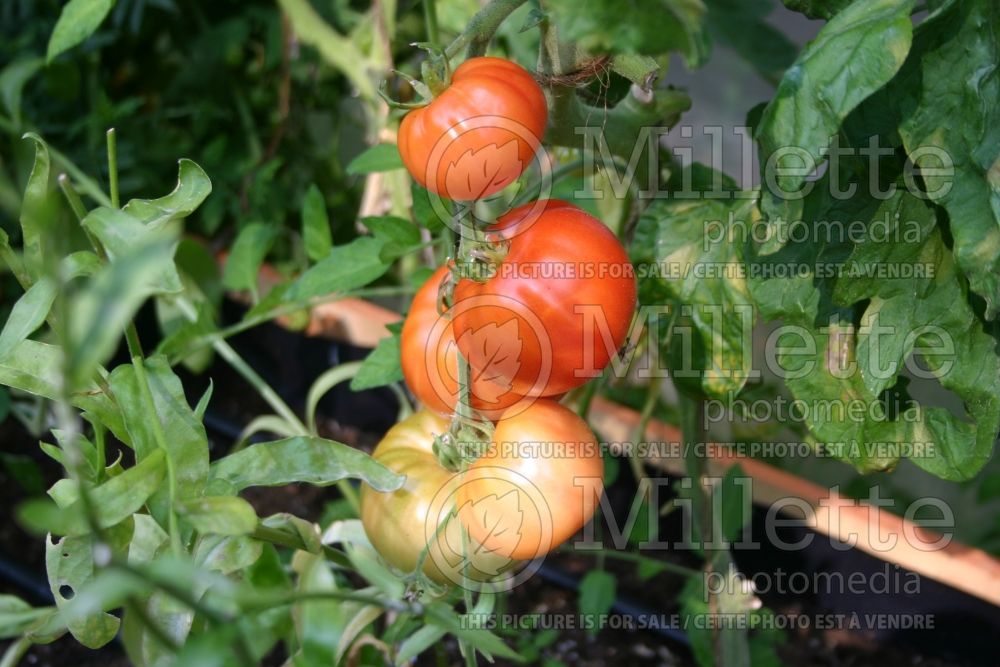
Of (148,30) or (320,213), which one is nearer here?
(320,213)

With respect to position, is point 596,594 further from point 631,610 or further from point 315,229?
point 315,229

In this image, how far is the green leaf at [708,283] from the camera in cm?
48

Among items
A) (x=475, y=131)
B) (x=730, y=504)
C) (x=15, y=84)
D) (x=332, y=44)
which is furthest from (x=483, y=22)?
(x=15, y=84)

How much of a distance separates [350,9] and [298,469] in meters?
0.90

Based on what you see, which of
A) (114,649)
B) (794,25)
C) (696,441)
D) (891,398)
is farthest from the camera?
(794,25)

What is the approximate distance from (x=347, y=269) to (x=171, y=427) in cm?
24

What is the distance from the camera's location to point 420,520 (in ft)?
1.42

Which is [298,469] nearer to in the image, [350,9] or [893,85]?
[893,85]

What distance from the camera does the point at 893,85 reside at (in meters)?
0.41

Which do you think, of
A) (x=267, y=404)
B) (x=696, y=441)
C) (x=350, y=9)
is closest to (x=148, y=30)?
(x=350, y=9)

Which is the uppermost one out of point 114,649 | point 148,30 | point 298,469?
point 298,469

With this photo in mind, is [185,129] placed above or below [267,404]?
above

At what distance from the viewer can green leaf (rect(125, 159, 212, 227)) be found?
369 mm

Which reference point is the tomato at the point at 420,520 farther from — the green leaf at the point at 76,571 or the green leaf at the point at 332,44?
→ the green leaf at the point at 332,44
